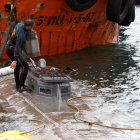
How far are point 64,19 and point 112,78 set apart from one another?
3047 mm

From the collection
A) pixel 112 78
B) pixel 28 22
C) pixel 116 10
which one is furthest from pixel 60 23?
pixel 28 22

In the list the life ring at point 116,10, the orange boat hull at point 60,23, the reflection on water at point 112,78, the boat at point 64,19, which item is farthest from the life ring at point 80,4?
the reflection on water at point 112,78

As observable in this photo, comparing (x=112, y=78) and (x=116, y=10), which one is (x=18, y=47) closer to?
(x=112, y=78)

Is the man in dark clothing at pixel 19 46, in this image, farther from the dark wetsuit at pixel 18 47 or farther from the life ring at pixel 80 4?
the life ring at pixel 80 4

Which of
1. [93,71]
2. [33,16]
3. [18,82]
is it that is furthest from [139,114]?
[33,16]

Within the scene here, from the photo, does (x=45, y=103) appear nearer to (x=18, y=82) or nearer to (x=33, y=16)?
(x=18, y=82)

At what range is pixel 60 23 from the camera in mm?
12398

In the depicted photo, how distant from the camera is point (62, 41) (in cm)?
1277

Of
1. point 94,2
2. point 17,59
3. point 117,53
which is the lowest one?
point 117,53

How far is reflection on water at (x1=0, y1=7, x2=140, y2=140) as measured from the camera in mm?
7064

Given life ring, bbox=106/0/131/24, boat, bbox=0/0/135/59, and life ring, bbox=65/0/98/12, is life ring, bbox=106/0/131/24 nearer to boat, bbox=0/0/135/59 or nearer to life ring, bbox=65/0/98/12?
boat, bbox=0/0/135/59

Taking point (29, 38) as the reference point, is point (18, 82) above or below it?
below

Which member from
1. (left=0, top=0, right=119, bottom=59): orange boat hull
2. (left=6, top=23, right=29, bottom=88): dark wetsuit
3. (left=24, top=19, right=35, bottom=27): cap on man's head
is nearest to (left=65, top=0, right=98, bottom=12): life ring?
(left=0, top=0, right=119, bottom=59): orange boat hull

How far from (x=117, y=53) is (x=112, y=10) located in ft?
7.24
